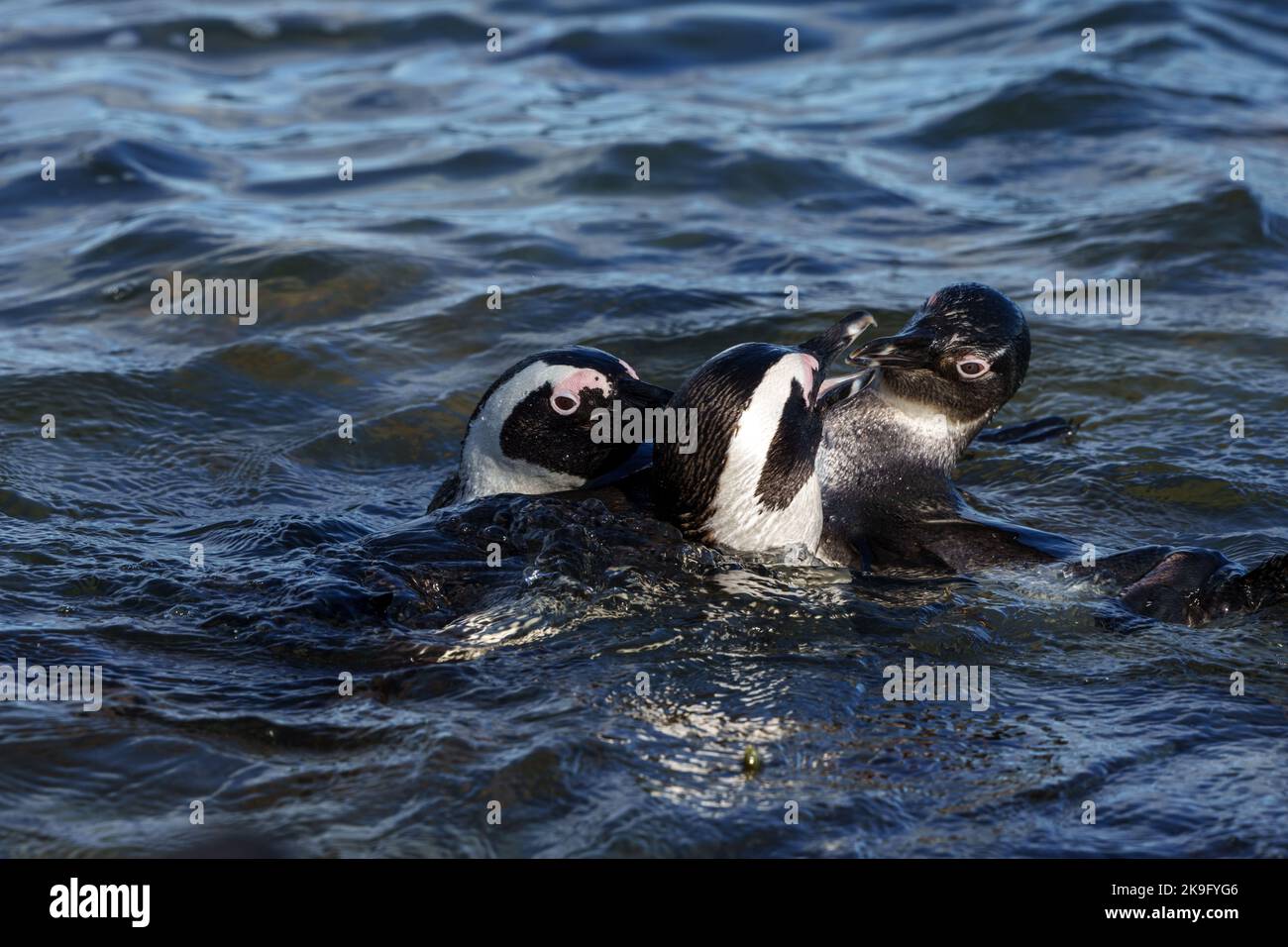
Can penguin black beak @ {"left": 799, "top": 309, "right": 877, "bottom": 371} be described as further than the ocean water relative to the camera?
Yes

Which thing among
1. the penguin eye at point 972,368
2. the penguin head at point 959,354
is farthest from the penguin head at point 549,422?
the penguin eye at point 972,368

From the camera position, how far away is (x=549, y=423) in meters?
6.82

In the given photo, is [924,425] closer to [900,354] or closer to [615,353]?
[900,354]

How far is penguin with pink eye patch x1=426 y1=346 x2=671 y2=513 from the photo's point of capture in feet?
22.2

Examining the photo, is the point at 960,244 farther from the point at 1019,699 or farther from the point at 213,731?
the point at 213,731

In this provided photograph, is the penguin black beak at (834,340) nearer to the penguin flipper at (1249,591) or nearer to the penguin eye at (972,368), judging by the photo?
the penguin eye at (972,368)

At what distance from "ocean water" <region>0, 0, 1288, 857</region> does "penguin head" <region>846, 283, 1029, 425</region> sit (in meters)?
0.92

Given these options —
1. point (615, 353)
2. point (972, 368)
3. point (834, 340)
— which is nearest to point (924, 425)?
point (972, 368)

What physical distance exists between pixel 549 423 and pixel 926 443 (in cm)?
174

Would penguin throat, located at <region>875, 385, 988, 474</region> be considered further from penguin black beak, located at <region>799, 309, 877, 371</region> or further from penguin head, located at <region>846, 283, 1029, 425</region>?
penguin black beak, located at <region>799, 309, 877, 371</region>

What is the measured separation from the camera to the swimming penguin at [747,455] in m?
6.35

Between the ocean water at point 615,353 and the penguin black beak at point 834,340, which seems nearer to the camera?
the ocean water at point 615,353


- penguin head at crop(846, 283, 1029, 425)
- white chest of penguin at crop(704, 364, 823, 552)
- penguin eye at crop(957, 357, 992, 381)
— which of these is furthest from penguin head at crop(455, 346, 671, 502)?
penguin eye at crop(957, 357, 992, 381)
